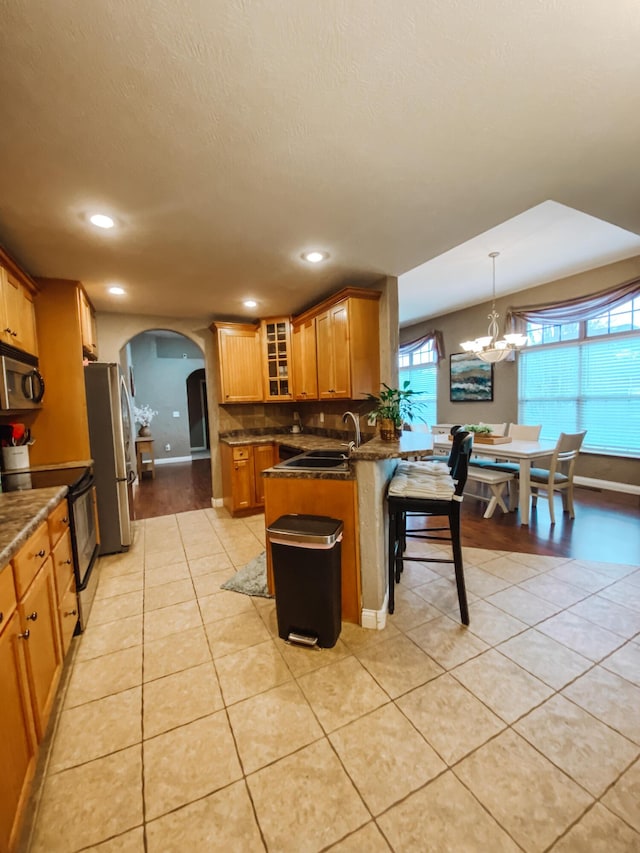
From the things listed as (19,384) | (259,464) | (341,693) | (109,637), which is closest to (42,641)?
(109,637)

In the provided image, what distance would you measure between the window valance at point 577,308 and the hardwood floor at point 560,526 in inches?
94.0

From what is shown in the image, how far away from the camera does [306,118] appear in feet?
4.69

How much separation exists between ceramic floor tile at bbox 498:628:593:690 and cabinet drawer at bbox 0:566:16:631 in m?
2.18

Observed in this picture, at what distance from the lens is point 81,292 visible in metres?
3.22

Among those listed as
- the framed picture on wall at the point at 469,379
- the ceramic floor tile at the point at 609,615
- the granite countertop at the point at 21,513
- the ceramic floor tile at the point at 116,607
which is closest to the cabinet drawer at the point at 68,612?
the ceramic floor tile at the point at 116,607

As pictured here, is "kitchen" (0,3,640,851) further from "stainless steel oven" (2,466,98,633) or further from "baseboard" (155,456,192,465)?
"baseboard" (155,456,192,465)

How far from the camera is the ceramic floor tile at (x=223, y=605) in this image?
224 centimetres

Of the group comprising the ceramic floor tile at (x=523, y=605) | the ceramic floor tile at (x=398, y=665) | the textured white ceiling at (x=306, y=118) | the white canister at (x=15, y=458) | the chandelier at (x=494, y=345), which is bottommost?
the ceramic floor tile at (x=398, y=665)

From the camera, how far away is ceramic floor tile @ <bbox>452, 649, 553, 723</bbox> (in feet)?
4.97

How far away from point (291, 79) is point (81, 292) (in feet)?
9.49

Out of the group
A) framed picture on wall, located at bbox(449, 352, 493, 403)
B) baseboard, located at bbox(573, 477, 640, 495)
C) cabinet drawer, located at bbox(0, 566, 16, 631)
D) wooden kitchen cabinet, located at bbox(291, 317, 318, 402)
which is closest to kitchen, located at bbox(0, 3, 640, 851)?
cabinet drawer, located at bbox(0, 566, 16, 631)

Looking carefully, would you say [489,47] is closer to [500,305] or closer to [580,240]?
[580,240]

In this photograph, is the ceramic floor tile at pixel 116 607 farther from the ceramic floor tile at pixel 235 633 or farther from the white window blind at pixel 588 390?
the white window blind at pixel 588 390

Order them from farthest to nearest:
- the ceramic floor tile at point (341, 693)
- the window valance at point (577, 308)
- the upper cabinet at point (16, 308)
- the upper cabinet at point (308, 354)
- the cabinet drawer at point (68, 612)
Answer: the window valance at point (577, 308) → the upper cabinet at point (308, 354) → the upper cabinet at point (16, 308) → the cabinet drawer at point (68, 612) → the ceramic floor tile at point (341, 693)
